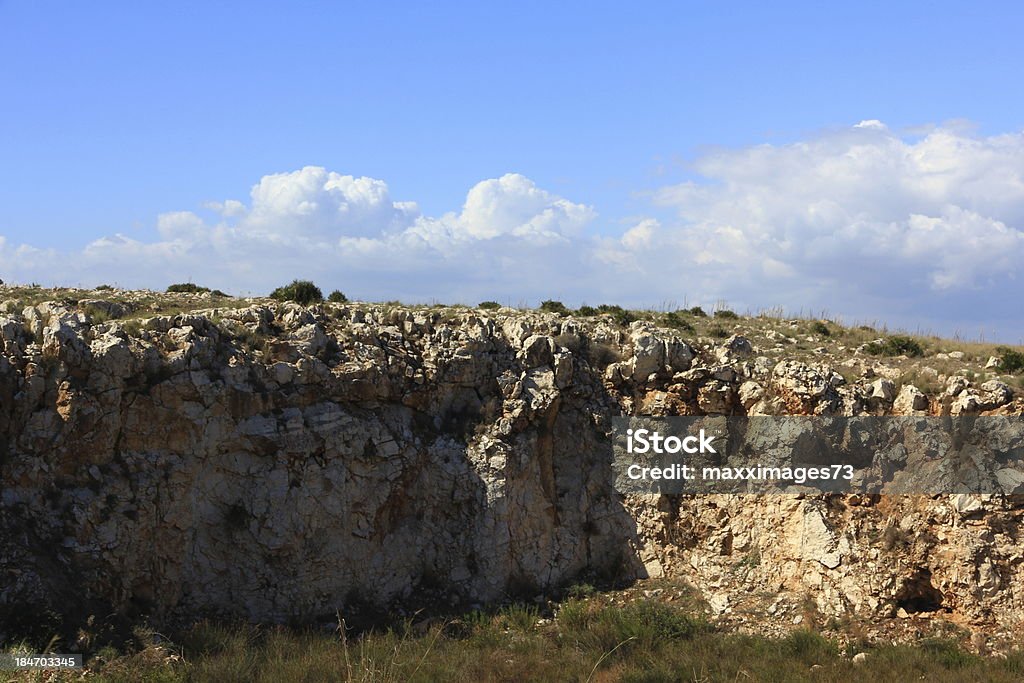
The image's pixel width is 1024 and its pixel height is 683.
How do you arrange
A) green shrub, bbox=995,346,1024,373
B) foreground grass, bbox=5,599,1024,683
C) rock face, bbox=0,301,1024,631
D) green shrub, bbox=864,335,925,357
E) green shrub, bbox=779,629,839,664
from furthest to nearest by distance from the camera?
1. green shrub, bbox=864,335,925,357
2. green shrub, bbox=995,346,1024,373
3. green shrub, bbox=779,629,839,664
4. rock face, bbox=0,301,1024,631
5. foreground grass, bbox=5,599,1024,683

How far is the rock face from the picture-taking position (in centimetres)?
1778

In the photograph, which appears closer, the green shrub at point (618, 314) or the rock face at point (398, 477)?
the rock face at point (398, 477)

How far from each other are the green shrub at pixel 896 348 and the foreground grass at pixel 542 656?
8.80 meters

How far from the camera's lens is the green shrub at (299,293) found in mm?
25859

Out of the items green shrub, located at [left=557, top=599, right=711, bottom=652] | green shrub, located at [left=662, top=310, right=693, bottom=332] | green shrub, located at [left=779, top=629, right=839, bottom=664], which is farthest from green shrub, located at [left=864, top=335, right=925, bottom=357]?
green shrub, located at [left=557, top=599, right=711, bottom=652]

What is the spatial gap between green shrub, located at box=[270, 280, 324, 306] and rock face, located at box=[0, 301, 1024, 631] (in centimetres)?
345

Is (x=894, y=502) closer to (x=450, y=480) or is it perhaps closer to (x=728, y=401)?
(x=728, y=401)

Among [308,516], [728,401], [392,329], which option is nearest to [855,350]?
[728,401]

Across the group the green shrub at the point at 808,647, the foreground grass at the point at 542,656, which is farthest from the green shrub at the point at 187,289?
the green shrub at the point at 808,647

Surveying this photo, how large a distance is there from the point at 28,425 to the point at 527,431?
11.6 meters

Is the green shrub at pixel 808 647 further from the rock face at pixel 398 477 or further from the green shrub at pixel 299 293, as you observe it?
the green shrub at pixel 299 293

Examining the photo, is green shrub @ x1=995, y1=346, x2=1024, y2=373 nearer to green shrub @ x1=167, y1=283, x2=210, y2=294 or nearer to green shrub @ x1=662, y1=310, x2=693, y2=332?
green shrub @ x1=662, y1=310, x2=693, y2=332

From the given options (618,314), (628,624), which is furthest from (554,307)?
(628,624)

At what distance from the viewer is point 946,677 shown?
1677 cm
